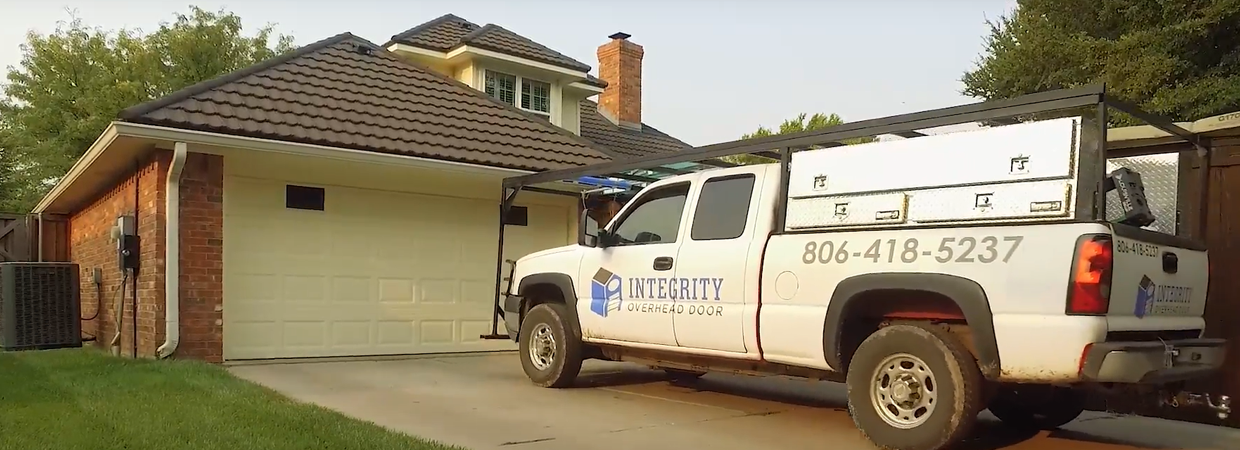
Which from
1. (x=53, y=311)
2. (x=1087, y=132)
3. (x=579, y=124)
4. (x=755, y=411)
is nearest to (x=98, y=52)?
(x=579, y=124)

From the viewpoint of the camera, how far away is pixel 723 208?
673 cm

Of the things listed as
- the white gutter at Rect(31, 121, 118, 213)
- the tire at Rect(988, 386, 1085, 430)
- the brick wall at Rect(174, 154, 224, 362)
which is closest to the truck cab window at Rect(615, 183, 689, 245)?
the tire at Rect(988, 386, 1085, 430)

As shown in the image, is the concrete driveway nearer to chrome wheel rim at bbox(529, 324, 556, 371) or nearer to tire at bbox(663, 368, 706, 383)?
tire at bbox(663, 368, 706, 383)

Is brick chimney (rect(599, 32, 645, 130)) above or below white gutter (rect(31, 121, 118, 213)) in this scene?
above

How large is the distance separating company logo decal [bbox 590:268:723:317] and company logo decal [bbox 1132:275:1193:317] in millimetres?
2631

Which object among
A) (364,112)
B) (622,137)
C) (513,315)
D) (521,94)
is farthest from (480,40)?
(513,315)

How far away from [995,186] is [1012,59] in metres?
15.6

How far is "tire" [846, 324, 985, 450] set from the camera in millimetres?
4965

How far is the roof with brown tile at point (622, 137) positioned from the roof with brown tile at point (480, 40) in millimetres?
1651

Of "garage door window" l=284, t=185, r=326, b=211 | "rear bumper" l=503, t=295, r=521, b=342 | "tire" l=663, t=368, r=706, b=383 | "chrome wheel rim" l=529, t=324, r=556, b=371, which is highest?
"garage door window" l=284, t=185, r=326, b=211

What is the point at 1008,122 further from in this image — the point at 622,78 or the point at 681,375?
the point at 622,78

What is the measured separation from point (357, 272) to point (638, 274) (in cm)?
470

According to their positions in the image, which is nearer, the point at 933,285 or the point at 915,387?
the point at 933,285

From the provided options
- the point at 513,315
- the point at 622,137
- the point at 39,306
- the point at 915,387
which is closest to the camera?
the point at 915,387
